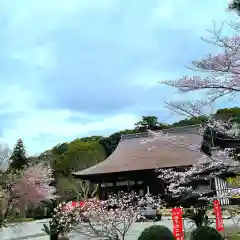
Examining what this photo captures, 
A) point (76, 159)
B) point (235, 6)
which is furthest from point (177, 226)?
point (76, 159)

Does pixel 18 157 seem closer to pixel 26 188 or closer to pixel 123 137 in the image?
pixel 123 137

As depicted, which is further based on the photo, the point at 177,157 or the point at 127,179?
A: the point at 127,179

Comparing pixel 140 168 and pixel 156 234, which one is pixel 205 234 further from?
pixel 140 168

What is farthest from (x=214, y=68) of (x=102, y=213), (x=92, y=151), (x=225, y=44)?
(x=92, y=151)

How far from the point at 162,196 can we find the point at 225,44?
21698 mm

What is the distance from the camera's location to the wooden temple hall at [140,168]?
26.8 m

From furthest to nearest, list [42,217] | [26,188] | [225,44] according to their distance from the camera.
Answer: [42,217] → [26,188] → [225,44]

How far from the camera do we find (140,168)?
27234mm

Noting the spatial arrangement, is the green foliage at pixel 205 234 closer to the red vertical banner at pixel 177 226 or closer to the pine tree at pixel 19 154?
the red vertical banner at pixel 177 226

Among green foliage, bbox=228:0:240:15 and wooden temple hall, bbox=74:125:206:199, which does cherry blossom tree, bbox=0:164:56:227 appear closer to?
green foliage, bbox=228:0:240:15

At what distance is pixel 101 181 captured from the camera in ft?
98.9

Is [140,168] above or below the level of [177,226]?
above

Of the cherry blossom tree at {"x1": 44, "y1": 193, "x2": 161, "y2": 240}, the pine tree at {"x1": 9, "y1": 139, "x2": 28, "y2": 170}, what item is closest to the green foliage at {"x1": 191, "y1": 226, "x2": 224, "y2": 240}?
the cherry blossom tree at {"x1": 44, "y1": 193, "x2": 161, "y2": 240}

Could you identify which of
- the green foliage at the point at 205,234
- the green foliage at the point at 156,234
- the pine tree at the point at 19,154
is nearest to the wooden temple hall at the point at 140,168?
the pine tree at the point at 19,154
